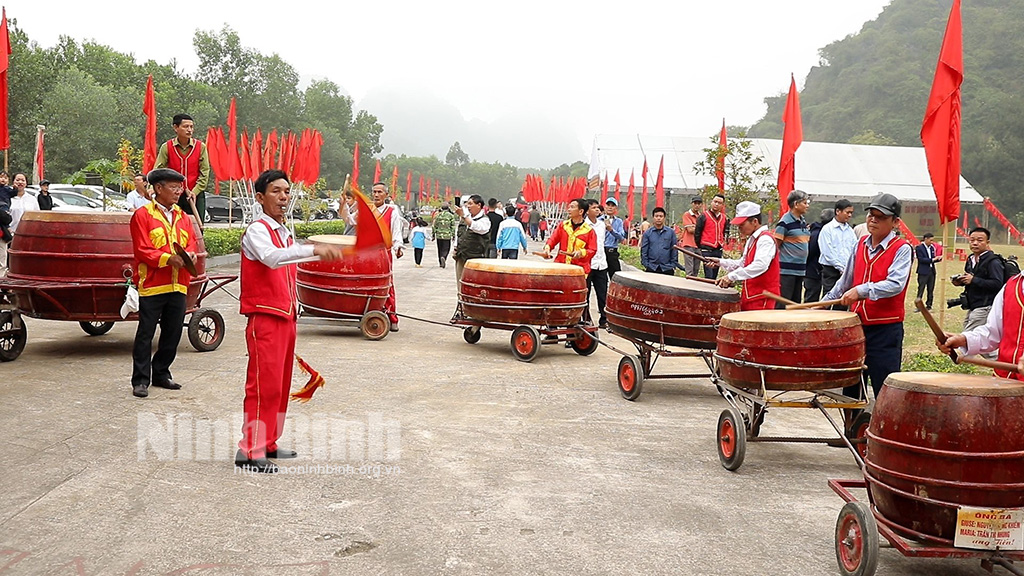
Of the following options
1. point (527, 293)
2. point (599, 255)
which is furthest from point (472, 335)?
point (599, 255)

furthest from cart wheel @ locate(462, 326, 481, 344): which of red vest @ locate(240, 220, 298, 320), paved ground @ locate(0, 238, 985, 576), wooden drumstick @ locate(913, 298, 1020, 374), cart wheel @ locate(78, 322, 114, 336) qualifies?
wooden drumstick @ locate(913, 298, 1020, 374)

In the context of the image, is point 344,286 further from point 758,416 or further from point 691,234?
point 691,234

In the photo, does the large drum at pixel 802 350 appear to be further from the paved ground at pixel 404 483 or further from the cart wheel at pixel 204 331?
the cart wheel at pixel 204 331

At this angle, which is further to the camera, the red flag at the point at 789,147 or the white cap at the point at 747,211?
the red flag at the point at 789,147

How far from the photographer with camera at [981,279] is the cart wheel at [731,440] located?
429 centimetres

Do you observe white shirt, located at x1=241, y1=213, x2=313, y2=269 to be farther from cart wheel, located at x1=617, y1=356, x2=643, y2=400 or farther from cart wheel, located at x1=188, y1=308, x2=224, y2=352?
cart wheel, located at x1=188, y1=308, x2=224, y2=352

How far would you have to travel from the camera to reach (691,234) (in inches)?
547

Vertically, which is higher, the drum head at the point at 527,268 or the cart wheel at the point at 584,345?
the drum head at the point at 527,268

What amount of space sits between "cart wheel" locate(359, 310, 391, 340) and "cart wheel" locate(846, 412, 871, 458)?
18.3 ft

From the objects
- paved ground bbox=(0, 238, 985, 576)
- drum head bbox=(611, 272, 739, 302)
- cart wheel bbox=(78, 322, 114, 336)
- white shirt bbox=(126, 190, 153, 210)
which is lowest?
paved ground bbox=(0, 238, 985, 576)

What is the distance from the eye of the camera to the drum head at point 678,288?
7309 millimetres

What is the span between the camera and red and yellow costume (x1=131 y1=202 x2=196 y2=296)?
6.59 metres

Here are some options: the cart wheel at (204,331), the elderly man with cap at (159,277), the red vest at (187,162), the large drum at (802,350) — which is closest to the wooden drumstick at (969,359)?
the large drum at (802,350)

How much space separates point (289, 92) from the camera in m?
83.4
